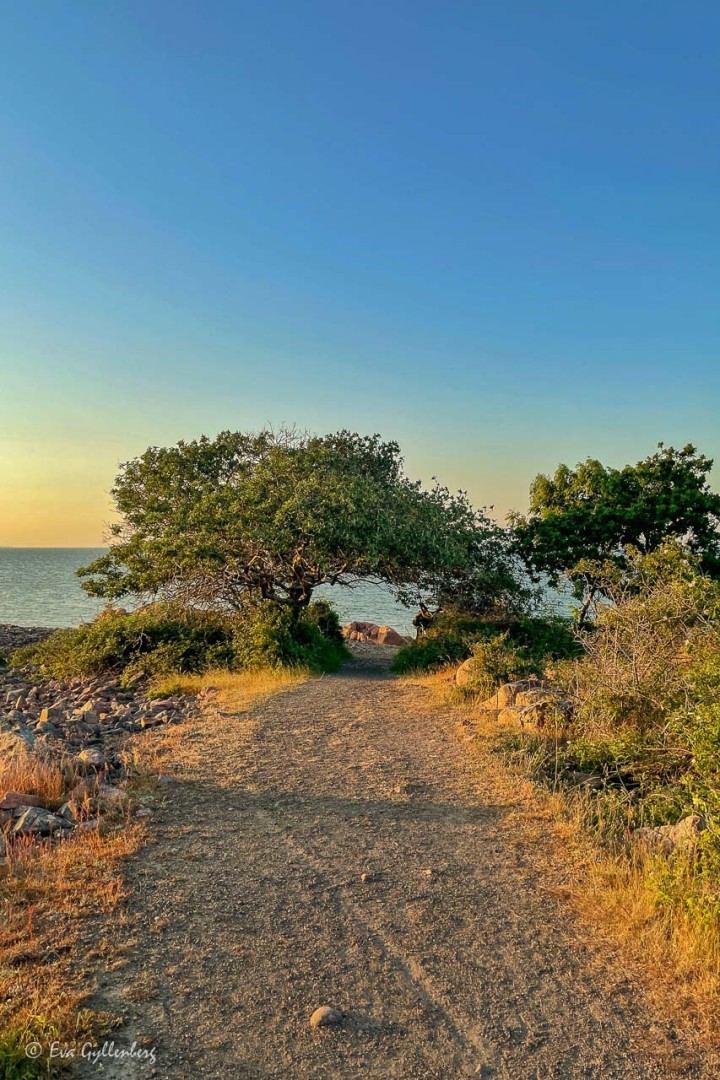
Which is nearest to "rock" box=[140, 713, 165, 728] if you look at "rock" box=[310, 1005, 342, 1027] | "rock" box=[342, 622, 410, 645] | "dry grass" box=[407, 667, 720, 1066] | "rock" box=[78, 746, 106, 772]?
"rock" box=[78, 746, 106, 772]

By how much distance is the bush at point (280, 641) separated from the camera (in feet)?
53.3

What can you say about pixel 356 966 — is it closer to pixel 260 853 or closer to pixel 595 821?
pixel 260 853

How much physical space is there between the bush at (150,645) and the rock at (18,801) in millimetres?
10186

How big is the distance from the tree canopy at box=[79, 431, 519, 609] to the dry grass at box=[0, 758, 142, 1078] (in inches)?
387

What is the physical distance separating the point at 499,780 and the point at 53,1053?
566cm

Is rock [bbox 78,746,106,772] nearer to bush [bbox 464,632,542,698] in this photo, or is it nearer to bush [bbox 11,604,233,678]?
bush [bbox 464,632,542,698]

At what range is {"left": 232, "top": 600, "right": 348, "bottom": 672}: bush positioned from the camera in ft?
53.3

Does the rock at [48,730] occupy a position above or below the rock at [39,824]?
below

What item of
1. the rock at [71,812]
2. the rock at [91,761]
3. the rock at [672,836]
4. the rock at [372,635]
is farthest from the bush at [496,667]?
the rock at [372,635]

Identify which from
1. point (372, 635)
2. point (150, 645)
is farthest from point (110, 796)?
point (372, 635)

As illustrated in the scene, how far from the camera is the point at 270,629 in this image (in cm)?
1675

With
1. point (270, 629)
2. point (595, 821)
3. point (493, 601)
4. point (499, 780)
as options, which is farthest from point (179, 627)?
point (595, 821)

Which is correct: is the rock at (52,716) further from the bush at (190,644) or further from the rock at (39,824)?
the rock at (39,824)

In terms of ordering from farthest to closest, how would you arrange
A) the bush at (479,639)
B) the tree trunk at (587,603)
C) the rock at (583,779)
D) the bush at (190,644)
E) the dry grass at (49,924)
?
1. the tree trunk at (587,603)
2. the bush at (190,644)
3. the bush at (479,639)
4. the rock at (583,779)
5. the dry grass at (49,924)
